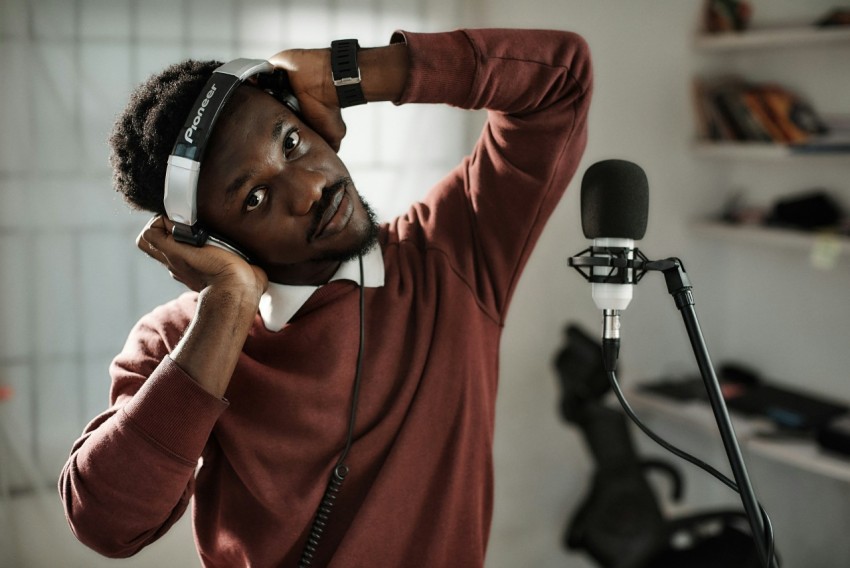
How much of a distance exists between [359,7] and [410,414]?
63.6 inches

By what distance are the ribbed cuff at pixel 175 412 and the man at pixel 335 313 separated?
15 mm

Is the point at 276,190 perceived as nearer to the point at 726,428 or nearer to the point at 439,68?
the point at 439,68

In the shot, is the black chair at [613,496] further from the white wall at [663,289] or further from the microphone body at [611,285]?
the microphone body at [611,285]

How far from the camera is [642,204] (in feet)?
2.74

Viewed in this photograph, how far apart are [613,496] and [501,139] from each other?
71.0 inches

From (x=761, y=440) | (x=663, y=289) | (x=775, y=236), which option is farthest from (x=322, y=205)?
(x=663, y=289)

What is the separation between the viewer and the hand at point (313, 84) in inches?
42.6

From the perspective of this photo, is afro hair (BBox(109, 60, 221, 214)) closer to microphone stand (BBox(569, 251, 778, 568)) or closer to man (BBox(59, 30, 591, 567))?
man (BBox(59, 30, 591, 567))

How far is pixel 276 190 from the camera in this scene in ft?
3.56

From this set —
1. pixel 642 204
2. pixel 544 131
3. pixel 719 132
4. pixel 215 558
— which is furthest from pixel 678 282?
pixel 719 132

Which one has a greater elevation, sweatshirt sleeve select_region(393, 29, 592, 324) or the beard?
sweatshirt sleeve select_region(393, 29, 592, 324)

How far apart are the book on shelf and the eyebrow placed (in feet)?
6.76

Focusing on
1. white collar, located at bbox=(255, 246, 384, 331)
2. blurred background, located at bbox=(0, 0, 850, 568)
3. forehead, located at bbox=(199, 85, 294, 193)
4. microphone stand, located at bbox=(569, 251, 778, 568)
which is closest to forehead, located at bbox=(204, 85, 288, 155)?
forehead, located at bbox=(199, 85, 294, 193)

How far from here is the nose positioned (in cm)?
108
